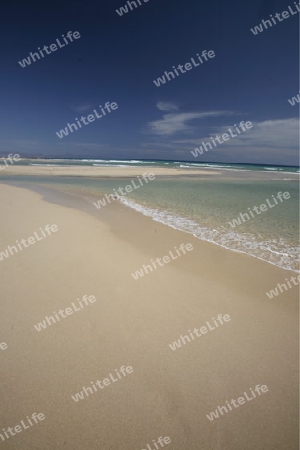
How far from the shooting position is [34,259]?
15.8ft

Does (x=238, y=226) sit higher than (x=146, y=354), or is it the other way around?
(x=146, y=354)

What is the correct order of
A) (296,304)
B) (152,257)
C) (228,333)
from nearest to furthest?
(228,333), (296,304), (152,257)

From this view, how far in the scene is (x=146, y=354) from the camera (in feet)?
9.07

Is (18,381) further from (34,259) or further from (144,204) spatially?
(144,204)

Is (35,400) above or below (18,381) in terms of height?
below

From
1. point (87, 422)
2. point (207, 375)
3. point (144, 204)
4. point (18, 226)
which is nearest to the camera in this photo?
point (87, 422)

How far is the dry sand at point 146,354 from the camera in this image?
208 cm

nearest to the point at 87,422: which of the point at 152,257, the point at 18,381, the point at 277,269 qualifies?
the point at 18,381

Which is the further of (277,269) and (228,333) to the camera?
(277,269)

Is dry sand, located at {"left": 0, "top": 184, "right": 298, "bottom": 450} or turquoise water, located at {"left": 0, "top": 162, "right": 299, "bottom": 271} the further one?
turquoise water, located at {"left": 0, "top": 162, "right": 299, "bottom": 271}

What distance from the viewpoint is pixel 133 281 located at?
4.25 metres

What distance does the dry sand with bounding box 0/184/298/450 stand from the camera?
6.82 ft

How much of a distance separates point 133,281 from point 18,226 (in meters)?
4.44

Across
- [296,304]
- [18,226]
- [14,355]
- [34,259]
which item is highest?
[18,226]
